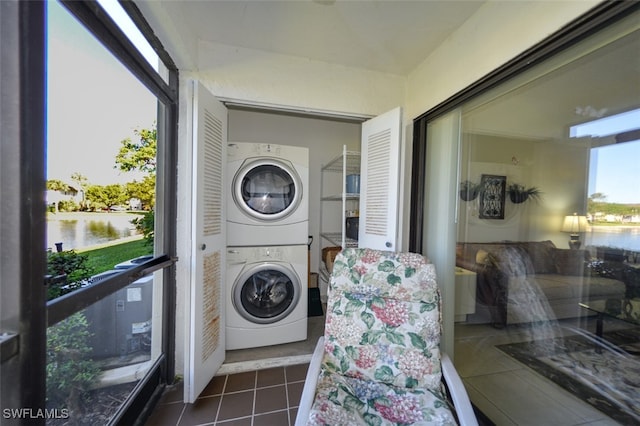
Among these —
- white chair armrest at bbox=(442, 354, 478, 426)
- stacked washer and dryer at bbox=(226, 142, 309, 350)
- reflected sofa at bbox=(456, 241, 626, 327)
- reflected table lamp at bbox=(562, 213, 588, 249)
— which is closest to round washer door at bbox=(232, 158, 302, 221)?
stacked washer and dryer at bbox=(226, 142, 309, 350)

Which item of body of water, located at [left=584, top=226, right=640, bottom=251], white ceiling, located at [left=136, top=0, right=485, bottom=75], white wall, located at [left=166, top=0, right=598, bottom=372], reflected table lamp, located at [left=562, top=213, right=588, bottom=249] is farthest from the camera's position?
reflected table lamp, located at [left=562, top=213, right=588, bottom=249]

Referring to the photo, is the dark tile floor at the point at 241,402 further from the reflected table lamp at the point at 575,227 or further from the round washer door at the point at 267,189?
the reflected table lamp at the point at 575,227

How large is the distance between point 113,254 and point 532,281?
275 cm

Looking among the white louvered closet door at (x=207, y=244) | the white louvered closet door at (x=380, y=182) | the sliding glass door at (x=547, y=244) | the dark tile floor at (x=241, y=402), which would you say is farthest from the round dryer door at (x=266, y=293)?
the sliding glass door at (x=547, y=244)

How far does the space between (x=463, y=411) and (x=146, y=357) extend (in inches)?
71.5

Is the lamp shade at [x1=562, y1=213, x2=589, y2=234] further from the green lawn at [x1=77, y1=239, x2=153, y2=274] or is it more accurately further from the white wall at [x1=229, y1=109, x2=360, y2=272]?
the green lawn at [x1=77, y1=239, x2=153, y2=274]

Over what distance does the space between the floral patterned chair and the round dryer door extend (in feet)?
2.81

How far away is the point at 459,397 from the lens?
96 cm

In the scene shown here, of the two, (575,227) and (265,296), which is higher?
(575,227)

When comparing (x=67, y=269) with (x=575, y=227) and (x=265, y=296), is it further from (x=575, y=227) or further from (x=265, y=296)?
→ (x=575, y=227)

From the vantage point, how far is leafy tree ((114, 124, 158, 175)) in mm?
1243

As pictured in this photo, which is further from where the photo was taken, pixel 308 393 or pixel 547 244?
pixel 547 244

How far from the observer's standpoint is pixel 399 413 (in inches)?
40.6

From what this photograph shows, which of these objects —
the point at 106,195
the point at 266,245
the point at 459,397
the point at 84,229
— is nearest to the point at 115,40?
the point at 106,195
